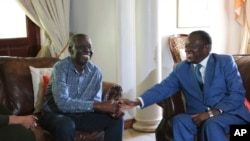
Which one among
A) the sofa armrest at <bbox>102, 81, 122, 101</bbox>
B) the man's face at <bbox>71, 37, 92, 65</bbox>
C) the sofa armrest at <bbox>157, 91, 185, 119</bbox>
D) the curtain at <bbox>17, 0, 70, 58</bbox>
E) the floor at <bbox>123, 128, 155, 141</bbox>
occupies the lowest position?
the floor at <bbox>123, 128, 155, 141</bbox>

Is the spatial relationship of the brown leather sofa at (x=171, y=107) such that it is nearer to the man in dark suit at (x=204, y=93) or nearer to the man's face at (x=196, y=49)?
the man in dark suit at (x=204, y=93)

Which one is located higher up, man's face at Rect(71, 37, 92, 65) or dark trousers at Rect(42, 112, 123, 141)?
man's face at Rect(71, 37, 92, 65)

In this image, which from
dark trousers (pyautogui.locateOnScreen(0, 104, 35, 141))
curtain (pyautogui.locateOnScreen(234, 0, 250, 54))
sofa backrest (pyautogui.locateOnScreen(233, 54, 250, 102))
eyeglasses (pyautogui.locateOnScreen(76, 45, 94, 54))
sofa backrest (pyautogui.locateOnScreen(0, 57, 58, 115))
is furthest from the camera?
curtain (pyautogui.locateOnScreen(234, 0, 250, 54))

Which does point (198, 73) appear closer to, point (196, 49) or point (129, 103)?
point (196, 49)

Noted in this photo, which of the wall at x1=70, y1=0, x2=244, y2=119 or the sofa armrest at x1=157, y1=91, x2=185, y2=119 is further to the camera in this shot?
the wall at x1=70, y1=0, x2=244, y2=119

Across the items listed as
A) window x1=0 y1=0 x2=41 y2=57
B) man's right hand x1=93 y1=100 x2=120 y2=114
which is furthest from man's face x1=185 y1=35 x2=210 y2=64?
window x1=0 y1=0 x2=41 y2=57

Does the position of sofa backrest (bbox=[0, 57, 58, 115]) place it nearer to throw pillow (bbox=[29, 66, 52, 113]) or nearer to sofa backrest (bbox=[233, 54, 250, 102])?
throw pillow (bbox=[29, 66, 52, 113])

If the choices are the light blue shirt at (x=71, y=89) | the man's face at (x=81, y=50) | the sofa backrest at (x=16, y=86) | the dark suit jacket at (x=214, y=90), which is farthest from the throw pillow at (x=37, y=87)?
the dark suit jacket at (x=214, y=90)

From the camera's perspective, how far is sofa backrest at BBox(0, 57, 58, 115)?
110 inches

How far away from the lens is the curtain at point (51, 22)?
373 centimetres

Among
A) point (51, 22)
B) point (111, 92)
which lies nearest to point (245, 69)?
point (111, 92)

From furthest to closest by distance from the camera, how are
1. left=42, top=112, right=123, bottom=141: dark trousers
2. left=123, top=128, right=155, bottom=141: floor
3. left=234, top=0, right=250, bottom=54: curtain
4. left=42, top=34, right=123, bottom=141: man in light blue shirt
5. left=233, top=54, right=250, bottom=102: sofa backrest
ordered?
1. left=234, top=0, right=250, bottom=54: curtain
2. left=123, top=128, right=155, bottom=141: floor
3. left=233, top=54, right=250, bottom=102: sofa backrest
4. left=42, top=34, right=123, bottom=141: man in light blue shirt
5. left=42, top=112, right=123, bottom=141: dark trousers

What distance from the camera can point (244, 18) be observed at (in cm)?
547

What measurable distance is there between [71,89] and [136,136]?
1425 millimetres
